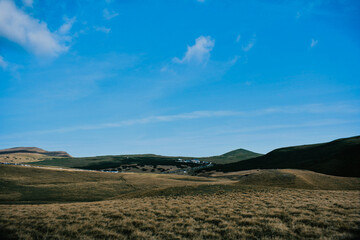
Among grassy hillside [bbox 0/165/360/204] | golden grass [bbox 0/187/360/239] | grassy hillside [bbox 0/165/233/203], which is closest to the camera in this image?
golden grass [bbox 0/187/360/239]

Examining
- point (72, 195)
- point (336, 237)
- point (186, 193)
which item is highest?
point (336, 237)

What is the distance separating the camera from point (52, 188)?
4219 centimetres

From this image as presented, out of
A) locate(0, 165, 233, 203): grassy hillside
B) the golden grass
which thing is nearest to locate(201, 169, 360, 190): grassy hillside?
locate(0, 165, 233, 203): grassy hillside

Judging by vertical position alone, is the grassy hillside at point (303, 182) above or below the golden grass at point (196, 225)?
below

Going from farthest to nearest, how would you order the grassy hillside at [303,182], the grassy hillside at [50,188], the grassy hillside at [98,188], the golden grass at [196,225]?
the grassy hillside at [303,182] < the grassy hillside at [50,188] < the grassy hillside at [98,188] < the golden grass at [196,225]

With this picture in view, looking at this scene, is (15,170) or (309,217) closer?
(309,217)

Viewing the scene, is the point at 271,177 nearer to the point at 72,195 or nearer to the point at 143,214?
the point at 143,214

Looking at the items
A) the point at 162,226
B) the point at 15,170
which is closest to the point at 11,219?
the point at 162,226

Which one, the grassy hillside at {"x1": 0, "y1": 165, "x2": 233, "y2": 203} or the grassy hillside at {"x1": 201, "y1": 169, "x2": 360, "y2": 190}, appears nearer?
the grassy hillside at {"x1": 0, "y1": 165, "x2": 233, "y2": 203}

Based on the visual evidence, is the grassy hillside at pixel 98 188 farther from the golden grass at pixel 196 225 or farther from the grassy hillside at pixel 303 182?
the golden grass at pixel 196 225

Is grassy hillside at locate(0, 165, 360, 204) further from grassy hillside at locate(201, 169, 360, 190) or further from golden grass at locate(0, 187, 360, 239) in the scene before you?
golden grass at locate(0, 187, 360, 239)

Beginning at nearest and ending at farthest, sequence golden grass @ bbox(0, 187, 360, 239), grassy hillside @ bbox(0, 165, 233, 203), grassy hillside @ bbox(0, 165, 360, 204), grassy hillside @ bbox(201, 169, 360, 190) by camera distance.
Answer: golden grass @ bbox(0, 187, 360, 239) → grassy hillside @ bbox(0, 165, 360, 204) → grassy hillside @ bbox(0, 165, 233, 203) → grassy hillside @ bbox(201, 169, 360, 190)

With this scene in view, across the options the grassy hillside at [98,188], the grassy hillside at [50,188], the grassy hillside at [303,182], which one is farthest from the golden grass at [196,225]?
the grassy hillside at [303,182]

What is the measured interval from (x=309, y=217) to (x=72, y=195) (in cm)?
4002
